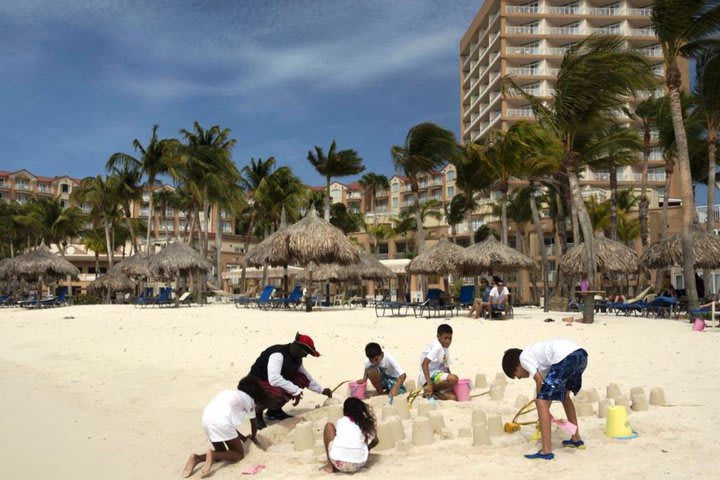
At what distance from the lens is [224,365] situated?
9109mm

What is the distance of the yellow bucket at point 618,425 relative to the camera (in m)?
4.91

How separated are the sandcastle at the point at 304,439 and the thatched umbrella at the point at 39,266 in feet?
91.4

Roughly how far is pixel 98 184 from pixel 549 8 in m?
41.9

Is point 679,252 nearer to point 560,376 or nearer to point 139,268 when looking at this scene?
point 560,376

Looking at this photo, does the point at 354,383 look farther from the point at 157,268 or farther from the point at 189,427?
the point at 157,268

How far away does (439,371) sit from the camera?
22.0ft

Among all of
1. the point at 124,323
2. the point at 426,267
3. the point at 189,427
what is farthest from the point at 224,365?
the point at 426,267

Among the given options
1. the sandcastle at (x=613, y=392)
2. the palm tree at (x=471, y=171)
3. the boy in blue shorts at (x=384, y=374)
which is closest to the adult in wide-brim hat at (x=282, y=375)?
the boy in blue shorts at (x=384, y=374)

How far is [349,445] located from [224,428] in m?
1.05

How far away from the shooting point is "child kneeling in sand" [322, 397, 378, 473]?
4.46 m

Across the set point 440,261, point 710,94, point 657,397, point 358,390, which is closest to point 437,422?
point 358,390

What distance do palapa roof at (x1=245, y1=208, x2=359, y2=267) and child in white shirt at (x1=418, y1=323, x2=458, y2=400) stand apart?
1322 centimetres

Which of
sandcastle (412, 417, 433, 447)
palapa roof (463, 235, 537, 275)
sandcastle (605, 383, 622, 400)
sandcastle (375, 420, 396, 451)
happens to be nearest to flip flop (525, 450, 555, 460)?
sandcastle (412, 417, 433, 447)

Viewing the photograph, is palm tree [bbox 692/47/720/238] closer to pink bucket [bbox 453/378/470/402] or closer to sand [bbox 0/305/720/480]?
sand [bbox 0/305/720/480]
